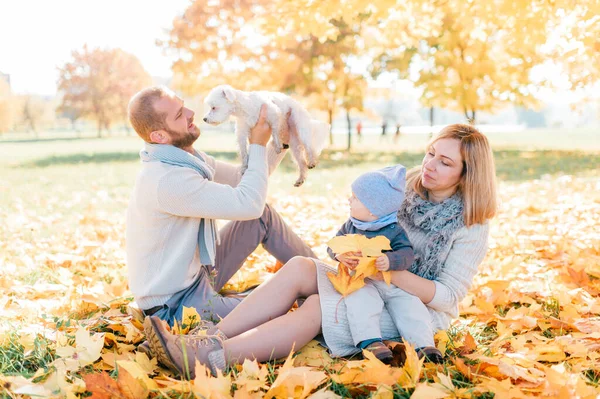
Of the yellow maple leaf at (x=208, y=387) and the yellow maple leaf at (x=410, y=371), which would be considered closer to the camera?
the yellow maple leaf at (x=208, y=387)

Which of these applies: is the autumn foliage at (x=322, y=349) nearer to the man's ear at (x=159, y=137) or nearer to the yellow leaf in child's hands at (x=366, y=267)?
the yellow leaf in child's hands at (x=366, y=267)

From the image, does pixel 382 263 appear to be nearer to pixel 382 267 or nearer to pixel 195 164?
pixel 382 267

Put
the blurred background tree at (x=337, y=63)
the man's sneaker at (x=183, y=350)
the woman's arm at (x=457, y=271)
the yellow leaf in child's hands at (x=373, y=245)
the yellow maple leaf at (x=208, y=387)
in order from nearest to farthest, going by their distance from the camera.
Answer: the yellow maple leaf at (x=208, y=387) < the man's sneaker at (x=183, y=350) < the yellow leaf in child's hands at (x=373, y=245) < the woman's arm at (x=457, y=271) < the blurred background tree at (x=337, y=63)

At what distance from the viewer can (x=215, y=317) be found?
2510 mm

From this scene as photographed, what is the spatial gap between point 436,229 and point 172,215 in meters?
1.25

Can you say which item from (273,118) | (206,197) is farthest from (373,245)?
(273,118)

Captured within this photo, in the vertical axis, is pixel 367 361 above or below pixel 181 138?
below

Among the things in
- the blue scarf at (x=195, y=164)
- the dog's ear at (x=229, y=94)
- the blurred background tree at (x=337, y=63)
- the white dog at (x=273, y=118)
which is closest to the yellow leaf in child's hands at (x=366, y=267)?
the blue scarf at (x=195, y=164)

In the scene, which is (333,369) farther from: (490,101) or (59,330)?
(490,101)

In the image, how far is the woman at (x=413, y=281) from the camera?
2.09 m

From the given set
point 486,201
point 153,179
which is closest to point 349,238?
point 486,201

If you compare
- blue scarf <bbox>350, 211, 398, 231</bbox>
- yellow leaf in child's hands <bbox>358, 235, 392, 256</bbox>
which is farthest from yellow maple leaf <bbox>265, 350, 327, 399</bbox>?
blue scarf <bbox>350, 211, 398, 231</bbox>

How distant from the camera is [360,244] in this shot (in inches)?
84.2

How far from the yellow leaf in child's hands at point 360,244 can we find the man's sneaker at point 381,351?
370mm
